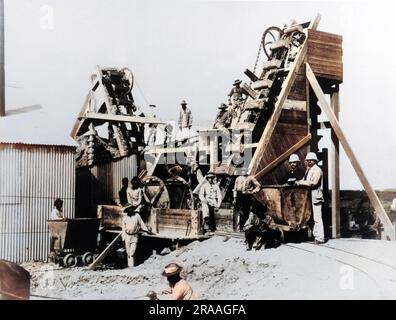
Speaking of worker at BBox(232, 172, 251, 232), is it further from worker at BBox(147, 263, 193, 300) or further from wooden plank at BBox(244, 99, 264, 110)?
worker at BBox(147, 263, 193, 300)

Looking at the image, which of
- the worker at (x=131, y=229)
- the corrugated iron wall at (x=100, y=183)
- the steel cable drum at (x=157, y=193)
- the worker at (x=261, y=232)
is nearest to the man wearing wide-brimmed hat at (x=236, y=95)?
the steel cable drum at (x=157, y=193)

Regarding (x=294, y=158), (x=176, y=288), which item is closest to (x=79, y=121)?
(x=294, y=158)

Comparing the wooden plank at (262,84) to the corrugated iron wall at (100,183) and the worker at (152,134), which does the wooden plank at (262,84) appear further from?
the corrugated iron wall at (100,183)

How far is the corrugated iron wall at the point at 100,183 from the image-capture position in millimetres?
14422

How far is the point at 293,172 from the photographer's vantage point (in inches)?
452

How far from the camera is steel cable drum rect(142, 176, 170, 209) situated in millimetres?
13719

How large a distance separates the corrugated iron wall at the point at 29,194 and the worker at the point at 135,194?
5.64ft

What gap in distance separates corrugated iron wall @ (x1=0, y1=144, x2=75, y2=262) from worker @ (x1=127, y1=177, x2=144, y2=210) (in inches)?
67.7

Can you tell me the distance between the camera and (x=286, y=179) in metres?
11.4

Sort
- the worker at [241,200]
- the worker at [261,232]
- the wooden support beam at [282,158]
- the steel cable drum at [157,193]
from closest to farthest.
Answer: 1. the worker at [261,232]
2. the worker at [241,200]
3. the wooden support beam at [282,158]
4. the steel cable drum at [157,193]

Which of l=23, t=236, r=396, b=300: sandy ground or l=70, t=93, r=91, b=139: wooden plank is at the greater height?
l=70, t=93, r=91, b=139: wooden plank

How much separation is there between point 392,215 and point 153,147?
24.2ft

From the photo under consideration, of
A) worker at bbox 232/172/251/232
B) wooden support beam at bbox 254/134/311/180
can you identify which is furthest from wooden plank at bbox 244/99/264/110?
worker at bbox 232/172/251/232
